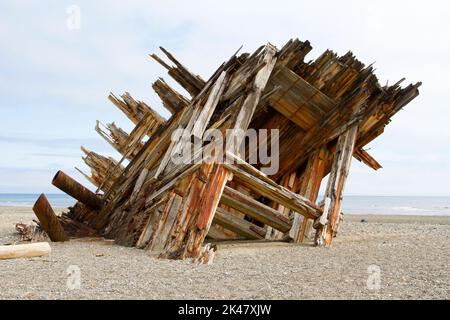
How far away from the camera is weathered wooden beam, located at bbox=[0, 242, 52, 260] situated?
297 inches

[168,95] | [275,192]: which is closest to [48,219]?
[168,95]

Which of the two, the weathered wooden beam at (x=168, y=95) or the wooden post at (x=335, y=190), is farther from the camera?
the weathered wooden beam at (x=168, y=95)

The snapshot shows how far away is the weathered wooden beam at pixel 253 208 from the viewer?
9790mm

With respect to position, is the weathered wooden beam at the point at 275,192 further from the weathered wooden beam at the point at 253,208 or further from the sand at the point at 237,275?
the sand at the point at 237,275

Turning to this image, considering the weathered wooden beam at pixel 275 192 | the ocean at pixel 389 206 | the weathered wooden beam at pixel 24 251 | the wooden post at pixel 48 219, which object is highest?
the ocean at pixel 389 206

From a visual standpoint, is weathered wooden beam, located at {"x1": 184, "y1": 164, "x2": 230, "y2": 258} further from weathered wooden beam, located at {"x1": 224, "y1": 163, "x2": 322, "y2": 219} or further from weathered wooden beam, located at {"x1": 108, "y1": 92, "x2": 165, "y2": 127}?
weathered wooden beam, located at {"x1": 108, "y1": 92, "x2": 165, "y2": 127}

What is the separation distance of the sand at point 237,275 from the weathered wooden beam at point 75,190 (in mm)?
1632

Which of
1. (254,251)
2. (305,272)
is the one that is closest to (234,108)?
(254,251)

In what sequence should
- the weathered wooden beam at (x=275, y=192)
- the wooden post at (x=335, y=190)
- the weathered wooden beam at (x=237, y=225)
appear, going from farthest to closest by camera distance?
the weathered wooden beam at (x=237, y=225), the wooden post at (x=335, y=190), the weathered wooden beam at (x=275, y=192)

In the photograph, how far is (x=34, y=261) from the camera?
7.32m

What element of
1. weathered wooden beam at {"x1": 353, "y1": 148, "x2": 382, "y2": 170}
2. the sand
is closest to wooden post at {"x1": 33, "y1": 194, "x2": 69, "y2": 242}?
the sand

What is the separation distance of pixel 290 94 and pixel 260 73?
1.41 meters

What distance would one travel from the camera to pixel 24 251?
7703 millimetres

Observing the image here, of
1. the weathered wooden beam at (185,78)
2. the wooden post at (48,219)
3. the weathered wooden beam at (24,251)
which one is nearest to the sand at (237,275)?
the weathered wooden beam at (24,251)
